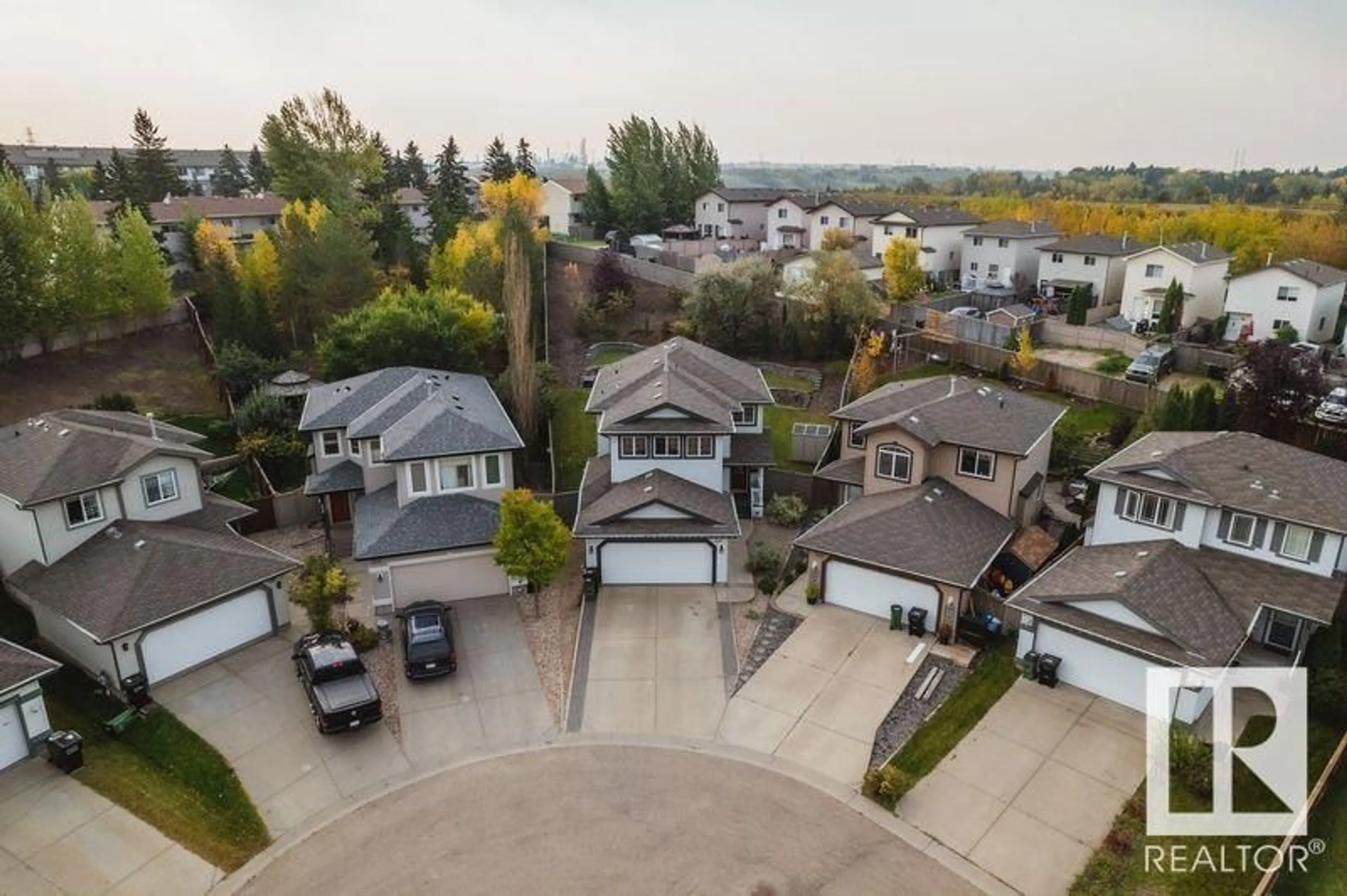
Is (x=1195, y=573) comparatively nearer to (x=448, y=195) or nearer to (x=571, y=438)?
(x=571, y=438)

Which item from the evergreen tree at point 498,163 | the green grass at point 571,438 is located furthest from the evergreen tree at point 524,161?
the green grass at point 571,438

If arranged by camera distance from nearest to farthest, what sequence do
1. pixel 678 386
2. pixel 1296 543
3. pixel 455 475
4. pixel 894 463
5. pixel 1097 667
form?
pixel 1097 667 < pixel 1296 543 < pixel 455 475 < pixel 894 463 < pixel 678 386

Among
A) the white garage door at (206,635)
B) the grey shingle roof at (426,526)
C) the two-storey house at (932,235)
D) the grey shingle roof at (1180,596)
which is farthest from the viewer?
the two-storey house at (932,235)

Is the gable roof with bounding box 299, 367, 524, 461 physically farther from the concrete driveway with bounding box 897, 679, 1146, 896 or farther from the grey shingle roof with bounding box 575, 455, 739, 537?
the concrete driveway with bounding box 897, 679, 1146, 896

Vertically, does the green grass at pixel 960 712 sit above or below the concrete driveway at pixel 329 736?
above

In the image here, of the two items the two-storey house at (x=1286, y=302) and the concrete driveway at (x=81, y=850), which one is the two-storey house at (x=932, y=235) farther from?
the concrete driveway at (x=81, y=850)

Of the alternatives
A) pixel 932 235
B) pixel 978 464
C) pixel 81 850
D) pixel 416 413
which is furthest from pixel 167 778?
pixel 932 235

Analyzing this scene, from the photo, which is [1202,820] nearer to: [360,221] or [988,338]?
[988,338]

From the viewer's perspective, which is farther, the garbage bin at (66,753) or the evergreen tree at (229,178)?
the evergreen tree at (229,178)
